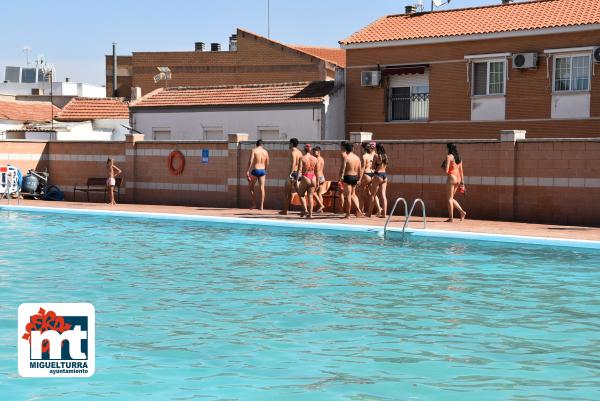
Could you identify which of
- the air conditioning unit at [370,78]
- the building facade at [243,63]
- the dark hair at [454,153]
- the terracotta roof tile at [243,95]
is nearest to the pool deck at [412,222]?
the dark hair at [454,153]

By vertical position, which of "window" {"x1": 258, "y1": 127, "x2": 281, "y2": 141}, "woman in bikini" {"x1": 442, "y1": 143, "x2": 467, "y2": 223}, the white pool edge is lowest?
the white pool edge

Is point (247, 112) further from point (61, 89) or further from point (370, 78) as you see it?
point (61, 89)

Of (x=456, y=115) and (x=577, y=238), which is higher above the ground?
(x=456, y=115)

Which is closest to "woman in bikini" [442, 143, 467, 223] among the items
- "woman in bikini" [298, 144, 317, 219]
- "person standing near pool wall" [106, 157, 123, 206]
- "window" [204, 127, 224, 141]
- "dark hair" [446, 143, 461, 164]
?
"dark hair" [446, 143, 461, 164]

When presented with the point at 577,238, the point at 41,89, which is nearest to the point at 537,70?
the point at 577,238

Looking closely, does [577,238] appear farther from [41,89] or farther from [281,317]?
[41,89]

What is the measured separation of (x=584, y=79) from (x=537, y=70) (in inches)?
64.2

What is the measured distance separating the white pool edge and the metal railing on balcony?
13.1 m

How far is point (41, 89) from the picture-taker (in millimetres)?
86625

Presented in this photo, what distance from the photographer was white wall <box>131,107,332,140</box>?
1379 inches

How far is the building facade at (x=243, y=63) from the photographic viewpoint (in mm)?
60312

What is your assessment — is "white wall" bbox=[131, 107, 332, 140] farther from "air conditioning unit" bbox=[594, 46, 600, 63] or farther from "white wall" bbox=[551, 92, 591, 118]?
"air conditioning unit" bbox=[594, 46, 600, 63]

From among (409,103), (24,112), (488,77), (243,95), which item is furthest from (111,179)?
(24,112)

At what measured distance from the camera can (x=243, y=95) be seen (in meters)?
37.4
